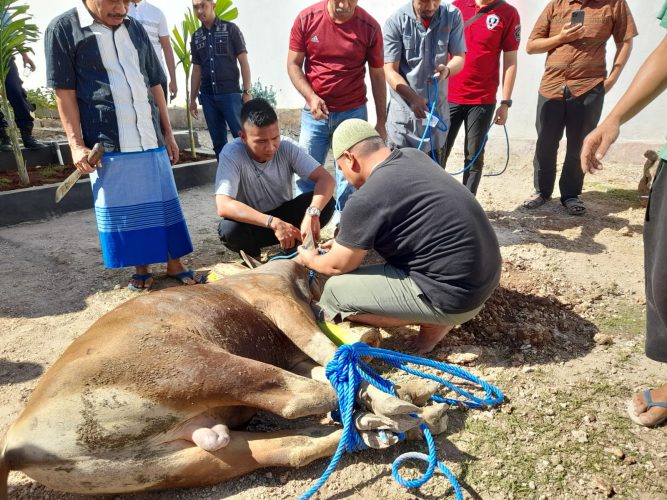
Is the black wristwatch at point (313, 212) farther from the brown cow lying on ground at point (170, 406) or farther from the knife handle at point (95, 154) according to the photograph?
the knife handle at point (95, 154)

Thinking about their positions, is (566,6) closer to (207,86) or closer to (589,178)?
(589,178)

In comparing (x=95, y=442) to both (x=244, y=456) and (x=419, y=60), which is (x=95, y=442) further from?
(x=419, y=60)

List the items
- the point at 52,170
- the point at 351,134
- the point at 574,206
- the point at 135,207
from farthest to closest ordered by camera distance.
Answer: the point at 52,170 → the point at 574,206 → the point at 135,207 → the point at 351,134

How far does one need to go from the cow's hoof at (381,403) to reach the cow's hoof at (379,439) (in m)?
0.08

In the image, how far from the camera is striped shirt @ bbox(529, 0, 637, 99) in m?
4.82

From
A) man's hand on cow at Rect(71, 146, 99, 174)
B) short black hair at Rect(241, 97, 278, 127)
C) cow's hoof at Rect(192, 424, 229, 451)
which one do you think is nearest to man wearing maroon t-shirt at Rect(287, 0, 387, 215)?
short black hair at Rect(241, 97, 278, 127)

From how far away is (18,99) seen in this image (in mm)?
6672

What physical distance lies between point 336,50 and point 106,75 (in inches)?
72.7

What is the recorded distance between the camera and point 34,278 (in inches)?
163

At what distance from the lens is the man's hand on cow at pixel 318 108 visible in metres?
4.11

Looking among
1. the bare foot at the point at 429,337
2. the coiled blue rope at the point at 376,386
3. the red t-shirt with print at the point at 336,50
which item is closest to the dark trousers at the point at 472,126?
the red t-shirt with print at the point at 336,50

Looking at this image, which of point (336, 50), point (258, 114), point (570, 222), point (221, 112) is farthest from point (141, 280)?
point (570, 222)

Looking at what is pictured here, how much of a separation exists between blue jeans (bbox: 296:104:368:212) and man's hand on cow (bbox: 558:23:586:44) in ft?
7.12

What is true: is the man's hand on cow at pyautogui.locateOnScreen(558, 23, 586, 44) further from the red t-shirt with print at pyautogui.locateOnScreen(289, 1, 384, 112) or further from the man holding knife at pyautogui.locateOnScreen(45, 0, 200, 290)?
the man holding knife at pyautogui.locateOnScreen(45, 0, 200, 290)
